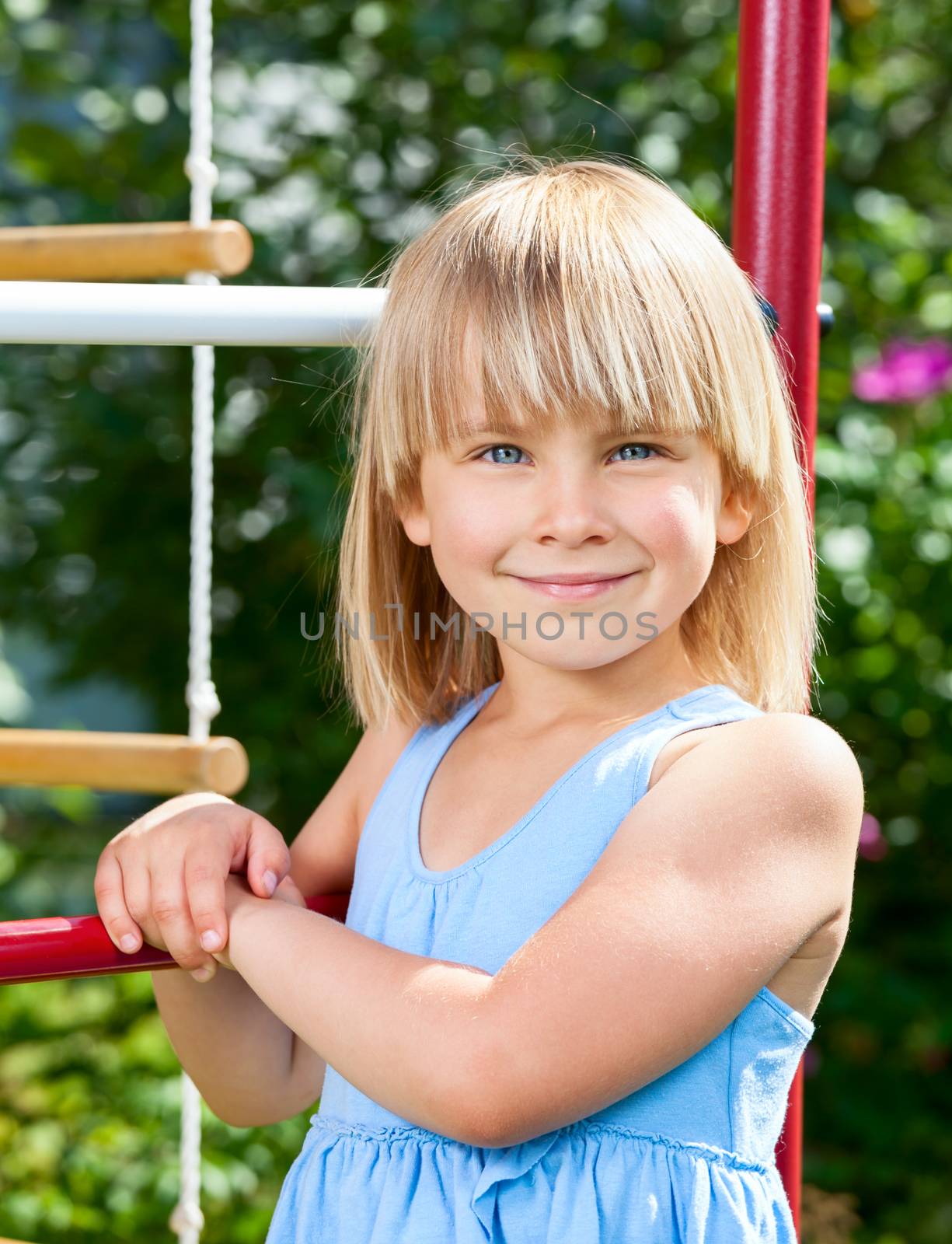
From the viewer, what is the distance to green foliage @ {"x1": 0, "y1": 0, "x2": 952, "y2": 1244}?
2.37m

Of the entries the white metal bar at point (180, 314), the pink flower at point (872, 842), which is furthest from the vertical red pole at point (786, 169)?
the pink flower at point (872, 842)

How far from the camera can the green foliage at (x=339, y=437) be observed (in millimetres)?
2371

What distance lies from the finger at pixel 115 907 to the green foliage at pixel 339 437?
1375 millimetres

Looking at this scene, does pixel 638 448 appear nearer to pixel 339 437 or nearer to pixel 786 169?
pixel 786 169

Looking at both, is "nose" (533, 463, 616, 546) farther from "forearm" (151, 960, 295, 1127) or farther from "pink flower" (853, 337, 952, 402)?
"pink flower" (853, 337, 952, 402)

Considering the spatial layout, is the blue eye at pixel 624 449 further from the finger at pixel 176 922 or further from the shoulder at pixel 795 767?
the finger at pixel 176 922

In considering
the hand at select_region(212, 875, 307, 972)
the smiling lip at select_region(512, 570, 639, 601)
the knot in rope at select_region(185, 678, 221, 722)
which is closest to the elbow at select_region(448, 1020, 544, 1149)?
the hand at select_region(212, 875, 307, 972)

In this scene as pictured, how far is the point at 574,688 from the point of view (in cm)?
101

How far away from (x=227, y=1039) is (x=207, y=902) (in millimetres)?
197

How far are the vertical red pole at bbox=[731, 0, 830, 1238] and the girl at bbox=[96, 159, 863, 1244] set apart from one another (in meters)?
0.06

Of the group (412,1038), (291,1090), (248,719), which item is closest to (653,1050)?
(412,1038)

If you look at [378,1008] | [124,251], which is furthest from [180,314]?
[124,251]

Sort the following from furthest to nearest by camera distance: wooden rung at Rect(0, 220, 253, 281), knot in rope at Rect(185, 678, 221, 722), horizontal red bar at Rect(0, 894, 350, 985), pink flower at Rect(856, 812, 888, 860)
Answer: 1. pink flower at Rect(856, 812, 888, 860)
2. knot in rope at Rect(185, 678, 221, 722)
3. wooden rung at Rect(0, 220, 253, 281)
4. horizontal red bar at Rect(0, 894, 350, 985)

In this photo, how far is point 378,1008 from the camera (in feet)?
2.69
